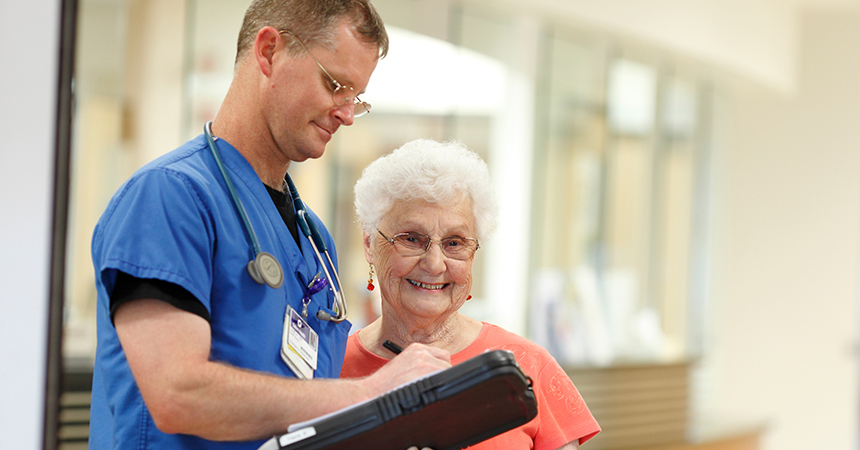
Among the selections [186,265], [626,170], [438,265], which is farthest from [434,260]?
[626,170]

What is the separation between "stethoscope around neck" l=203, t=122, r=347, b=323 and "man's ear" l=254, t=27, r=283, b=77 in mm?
159

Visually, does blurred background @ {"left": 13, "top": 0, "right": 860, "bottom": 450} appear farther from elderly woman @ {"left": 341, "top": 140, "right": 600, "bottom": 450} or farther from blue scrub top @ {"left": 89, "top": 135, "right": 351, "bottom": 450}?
blue scrub top @ {"left": 89, "top": 135, "right": 351, "bottom": 450}

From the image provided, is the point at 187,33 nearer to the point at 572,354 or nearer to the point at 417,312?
the point at 417,312

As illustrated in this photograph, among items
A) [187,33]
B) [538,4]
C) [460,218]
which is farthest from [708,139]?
[460,218]

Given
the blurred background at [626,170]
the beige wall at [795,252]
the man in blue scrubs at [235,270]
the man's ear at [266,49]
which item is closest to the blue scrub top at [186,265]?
the man in blue scrubs at [235,270]

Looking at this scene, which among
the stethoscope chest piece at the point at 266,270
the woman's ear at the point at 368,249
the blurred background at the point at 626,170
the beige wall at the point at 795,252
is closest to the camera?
the stethoscope chest piece at the point at 266,270

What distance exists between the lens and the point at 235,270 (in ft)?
3.63

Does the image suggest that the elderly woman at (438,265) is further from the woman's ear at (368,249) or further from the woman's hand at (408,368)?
the woman's hand at (408,368)

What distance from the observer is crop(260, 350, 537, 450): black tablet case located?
3.23 ft

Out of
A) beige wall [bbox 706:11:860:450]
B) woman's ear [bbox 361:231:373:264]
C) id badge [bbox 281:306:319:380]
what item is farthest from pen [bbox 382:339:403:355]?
beige wall [bbox 706:11:860:450]

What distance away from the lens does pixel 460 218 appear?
1618 mm

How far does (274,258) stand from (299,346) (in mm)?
165

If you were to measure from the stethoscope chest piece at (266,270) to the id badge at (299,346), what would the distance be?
0.24 feet

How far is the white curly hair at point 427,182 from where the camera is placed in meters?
1.61
